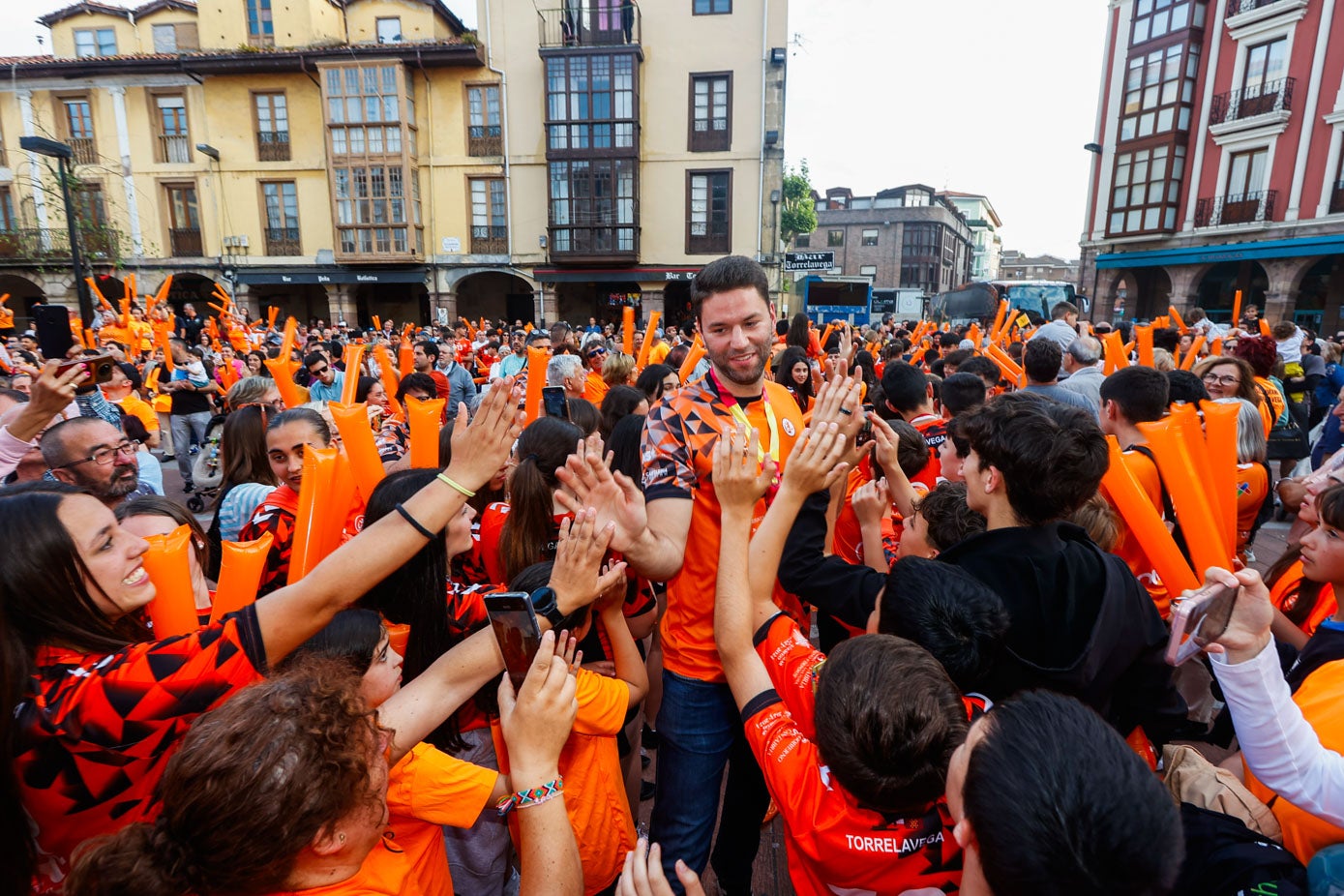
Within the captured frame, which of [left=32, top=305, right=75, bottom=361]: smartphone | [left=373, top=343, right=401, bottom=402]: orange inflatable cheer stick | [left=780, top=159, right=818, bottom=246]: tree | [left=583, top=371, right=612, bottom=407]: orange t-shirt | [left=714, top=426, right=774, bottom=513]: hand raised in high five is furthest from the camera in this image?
[left=780, top=159, right=818, bottom=246]: tree

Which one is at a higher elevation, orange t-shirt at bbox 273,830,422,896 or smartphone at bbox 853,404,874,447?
smartphone at bbox 853,404,874,447

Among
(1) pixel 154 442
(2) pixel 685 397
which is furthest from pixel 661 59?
(2) pixel 685 397

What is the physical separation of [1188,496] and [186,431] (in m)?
10.4

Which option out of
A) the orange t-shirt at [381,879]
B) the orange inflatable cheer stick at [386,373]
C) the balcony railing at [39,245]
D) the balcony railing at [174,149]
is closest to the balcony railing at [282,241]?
the balcony railing at [174,149]

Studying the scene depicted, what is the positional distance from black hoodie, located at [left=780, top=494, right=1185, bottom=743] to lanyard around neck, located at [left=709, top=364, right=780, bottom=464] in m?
0.70

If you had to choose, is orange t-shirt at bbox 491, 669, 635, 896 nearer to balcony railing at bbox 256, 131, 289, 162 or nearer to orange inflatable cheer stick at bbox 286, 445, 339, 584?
orange inflatable cheer stick at bbox 286, 445, 339, 584

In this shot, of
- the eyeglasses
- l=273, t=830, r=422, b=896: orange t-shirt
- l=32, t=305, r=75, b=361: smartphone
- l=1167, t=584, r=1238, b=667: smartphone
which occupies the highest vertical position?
l=32, t=305, r=75, b=361: smartphone

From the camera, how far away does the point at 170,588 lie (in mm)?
1700

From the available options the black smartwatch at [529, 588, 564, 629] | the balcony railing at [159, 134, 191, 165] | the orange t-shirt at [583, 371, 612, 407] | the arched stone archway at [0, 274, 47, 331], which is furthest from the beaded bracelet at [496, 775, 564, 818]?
the arched stone archway at [0, 274, 47, 331]

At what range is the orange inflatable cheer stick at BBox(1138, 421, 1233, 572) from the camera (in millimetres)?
2201

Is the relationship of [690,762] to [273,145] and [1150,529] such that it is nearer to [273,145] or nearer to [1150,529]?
[1150,529]

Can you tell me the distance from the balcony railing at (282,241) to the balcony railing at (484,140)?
717 centimetres

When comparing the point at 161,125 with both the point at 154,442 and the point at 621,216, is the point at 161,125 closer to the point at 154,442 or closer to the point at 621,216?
the point at 621,216

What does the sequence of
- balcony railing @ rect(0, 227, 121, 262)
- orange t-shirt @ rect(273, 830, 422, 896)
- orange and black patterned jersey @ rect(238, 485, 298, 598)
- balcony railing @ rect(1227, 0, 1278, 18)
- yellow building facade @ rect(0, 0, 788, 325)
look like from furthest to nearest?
1. balcony railing @ rect(0, 227, 121, 262)
2. yellow building facade @ rect(0, 0, 788, 325)
3. balcony railing @ rect(1227, 0, 1278, 18)
4. orange and black patterned jersey @ rect(238, 485, 298, 598)
5. orange t-shirt @ rect(273, 830, 422, 896)
